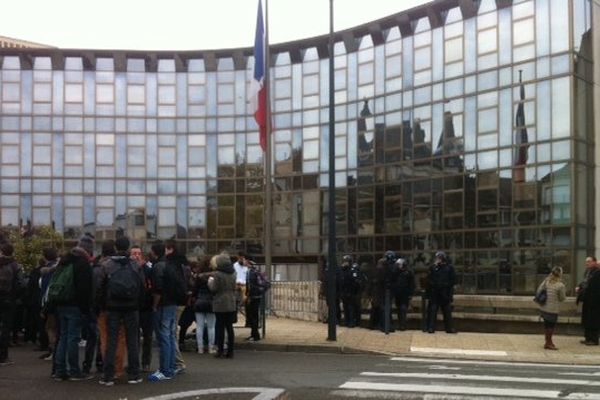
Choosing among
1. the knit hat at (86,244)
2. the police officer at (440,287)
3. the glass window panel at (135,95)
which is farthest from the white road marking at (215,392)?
the glass window panel at (135,95)

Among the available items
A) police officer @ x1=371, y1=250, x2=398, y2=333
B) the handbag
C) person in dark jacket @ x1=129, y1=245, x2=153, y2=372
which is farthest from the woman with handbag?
person in dark jacket @ x1=129, y1=245, x2=153, y2=372

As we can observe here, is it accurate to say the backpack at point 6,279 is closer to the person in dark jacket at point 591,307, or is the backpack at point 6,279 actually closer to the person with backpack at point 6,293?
the person with backpack at point 6,293

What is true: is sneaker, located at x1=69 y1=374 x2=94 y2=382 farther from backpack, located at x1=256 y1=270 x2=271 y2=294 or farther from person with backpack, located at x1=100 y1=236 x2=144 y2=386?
backpack, located at x1=256 y1=270 x2=271 y2=294

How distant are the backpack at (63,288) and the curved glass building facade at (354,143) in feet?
66.8

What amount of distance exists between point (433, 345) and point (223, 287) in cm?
477

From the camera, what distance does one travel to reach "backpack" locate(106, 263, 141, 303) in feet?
31.2

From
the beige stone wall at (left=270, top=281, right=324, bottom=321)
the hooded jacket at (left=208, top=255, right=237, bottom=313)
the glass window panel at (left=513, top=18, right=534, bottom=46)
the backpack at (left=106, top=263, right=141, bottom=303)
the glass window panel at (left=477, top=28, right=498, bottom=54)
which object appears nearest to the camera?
the backpack at (left=106, top=263, right=141, bottom=303)

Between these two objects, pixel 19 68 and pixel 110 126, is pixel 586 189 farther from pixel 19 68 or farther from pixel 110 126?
pixel 19 68

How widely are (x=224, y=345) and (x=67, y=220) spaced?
88.9 feet

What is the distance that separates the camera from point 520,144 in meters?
28.1

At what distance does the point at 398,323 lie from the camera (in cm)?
1753

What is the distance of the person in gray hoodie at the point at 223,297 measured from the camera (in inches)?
486

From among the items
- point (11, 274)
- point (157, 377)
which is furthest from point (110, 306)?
point (11, 274)

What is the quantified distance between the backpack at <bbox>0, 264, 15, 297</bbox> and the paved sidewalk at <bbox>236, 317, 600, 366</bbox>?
4.59 meters
